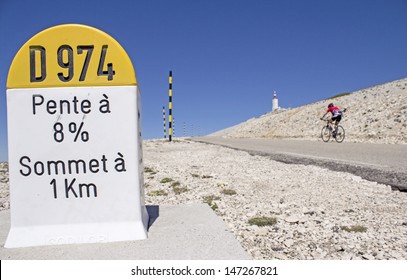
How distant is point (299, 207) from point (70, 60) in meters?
2.60

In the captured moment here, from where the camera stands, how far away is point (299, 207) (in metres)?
3.23

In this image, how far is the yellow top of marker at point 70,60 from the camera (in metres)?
2.28

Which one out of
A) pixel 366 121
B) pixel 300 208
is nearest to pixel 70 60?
pixel 300 208

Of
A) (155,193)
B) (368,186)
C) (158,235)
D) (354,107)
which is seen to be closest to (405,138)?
(354,107)

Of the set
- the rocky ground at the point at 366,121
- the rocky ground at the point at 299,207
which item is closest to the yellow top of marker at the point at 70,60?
the rocky ground at the point at 299,207

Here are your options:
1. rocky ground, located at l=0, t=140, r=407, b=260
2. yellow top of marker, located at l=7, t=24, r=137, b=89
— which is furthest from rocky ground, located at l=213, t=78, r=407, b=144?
yellow top of marker, located at l=7, t=24, r=137, b=89

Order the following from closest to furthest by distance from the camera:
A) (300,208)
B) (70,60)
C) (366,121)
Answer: (70,60), (300,208), (366,121)

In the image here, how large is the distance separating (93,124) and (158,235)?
3.31ft

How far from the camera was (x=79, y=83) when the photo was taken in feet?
7.64

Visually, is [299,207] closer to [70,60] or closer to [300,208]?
[300,208]

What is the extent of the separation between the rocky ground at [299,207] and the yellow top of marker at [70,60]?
1.64 meters

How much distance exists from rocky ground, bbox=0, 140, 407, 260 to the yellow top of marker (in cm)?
164

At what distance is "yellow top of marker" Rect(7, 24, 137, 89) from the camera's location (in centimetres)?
228

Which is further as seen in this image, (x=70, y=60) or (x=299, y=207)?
(x=299, y=207)
